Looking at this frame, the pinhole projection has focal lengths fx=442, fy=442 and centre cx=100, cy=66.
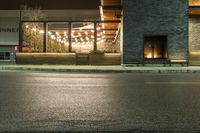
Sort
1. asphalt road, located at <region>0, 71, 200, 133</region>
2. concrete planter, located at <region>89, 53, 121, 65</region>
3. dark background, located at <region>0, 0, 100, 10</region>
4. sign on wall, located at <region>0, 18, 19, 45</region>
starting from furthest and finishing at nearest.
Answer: sign on wall, located at <region>0, 18, 19, 45</region> → dark background, located at <region>0, 0, 100, 10</region> → concrete planter, located at <region>89, 53, 121, 65</region> → asphalt road, located at <region>0, 71, 200, 133</region>

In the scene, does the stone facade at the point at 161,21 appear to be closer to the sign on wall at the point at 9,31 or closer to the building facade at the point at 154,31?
the building facade at the point at 154,31

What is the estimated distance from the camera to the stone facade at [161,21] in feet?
105

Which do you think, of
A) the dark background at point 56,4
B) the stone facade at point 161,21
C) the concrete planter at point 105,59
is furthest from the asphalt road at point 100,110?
the dark background at point 56,4

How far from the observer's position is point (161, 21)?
1258 inches

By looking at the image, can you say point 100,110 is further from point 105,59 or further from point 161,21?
point 105,59

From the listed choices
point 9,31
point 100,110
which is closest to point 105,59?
point 100,110

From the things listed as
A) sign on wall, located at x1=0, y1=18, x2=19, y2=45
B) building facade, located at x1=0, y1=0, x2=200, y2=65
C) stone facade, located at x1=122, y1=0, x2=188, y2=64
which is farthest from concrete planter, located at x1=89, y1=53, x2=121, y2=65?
sign on wall, located at x1=0, y1=18, x2=19, y2=45

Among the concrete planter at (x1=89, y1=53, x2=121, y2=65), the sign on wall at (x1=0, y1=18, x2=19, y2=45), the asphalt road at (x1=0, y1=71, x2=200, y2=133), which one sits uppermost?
the sign on wall at (x1=0, y1=18, x2=19, y2=45)

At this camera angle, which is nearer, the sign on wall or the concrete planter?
the concrete planter

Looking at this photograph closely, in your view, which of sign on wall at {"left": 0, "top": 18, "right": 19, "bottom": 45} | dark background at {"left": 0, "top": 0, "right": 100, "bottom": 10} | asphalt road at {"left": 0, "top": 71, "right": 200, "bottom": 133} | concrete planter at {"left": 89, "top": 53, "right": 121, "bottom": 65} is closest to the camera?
asphalt road at {"left": 0, "top": 71, "right": 200, "bottom": 133}

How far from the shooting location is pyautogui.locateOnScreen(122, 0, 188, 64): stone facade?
1260 inches

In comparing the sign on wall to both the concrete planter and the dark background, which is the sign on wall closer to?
the dark background

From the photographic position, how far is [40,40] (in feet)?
123

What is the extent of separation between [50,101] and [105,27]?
33.1 metres
